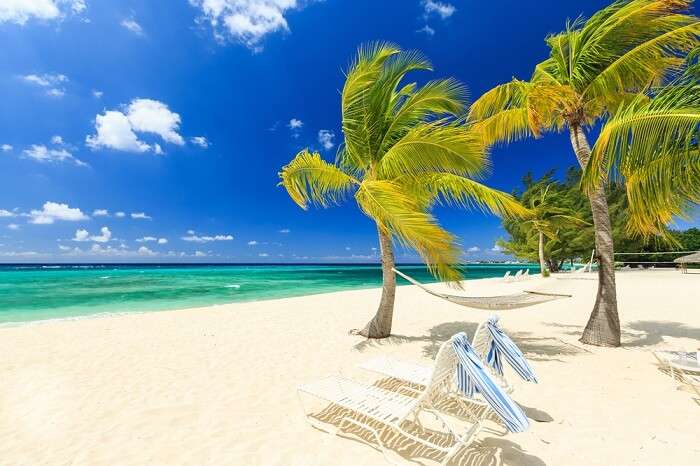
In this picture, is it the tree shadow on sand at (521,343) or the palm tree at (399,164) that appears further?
the tree shadow on sand at (521,343)

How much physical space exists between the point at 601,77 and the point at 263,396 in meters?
6.81

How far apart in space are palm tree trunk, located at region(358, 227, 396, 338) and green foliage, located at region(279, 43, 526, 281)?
2.11 ft

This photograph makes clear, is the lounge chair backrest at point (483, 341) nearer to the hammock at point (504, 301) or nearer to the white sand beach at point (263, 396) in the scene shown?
the white sand beach at point (263, 396)

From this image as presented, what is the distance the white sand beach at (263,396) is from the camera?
2744 millimetres

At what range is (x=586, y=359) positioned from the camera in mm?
5102

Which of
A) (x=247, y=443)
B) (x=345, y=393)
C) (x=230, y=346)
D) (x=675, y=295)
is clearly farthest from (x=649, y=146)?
Result: (x=675, y=295)

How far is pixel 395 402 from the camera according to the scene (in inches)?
119

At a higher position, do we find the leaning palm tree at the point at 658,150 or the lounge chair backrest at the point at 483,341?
the leaning palm tree at the point at 658,150

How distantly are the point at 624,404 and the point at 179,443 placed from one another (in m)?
4.39

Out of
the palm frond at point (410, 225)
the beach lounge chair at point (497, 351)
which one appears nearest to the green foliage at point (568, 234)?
the palm frond at point (410, 225)

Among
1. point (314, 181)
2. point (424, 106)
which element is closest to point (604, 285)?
point (424, 106)

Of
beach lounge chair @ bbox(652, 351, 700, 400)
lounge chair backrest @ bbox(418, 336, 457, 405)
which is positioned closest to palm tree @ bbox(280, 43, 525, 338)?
lounge chair backrest @ bbox(418, 336, 457, 405)

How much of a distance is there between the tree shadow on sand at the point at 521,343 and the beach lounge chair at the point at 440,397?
2639mm

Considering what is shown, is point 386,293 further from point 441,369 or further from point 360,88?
point 441,369
